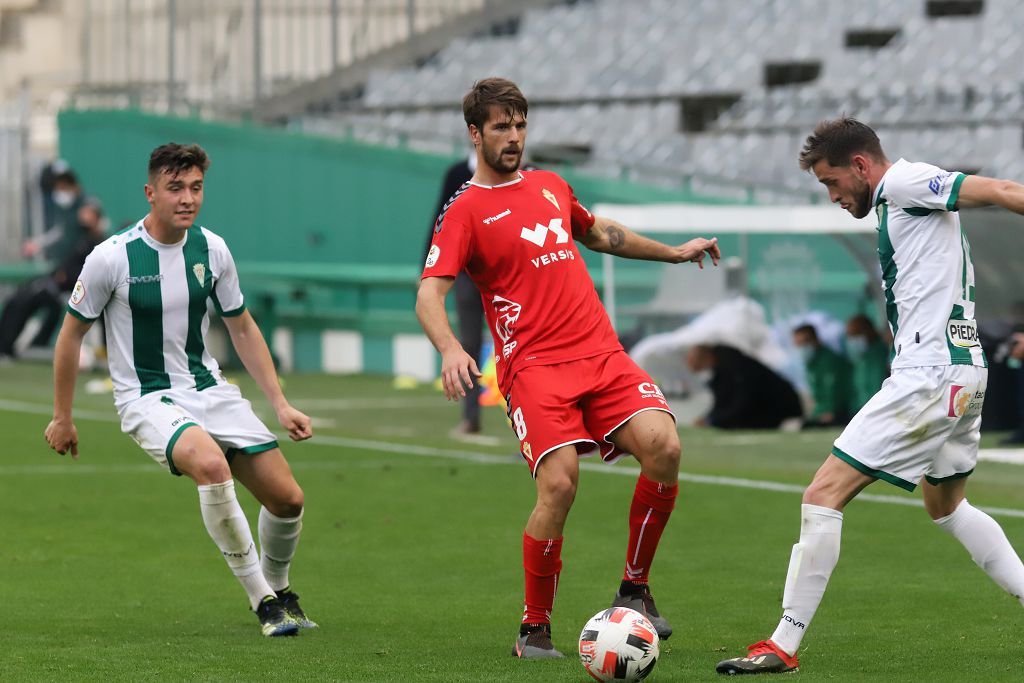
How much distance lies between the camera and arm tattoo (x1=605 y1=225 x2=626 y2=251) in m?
7.14

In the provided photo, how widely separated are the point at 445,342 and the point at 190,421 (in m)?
1.41

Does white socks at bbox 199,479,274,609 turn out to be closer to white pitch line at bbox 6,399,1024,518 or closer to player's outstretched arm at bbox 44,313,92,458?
player's outstretched arm at bbox 44,313,92,458

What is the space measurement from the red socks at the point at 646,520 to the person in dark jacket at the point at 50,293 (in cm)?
1478

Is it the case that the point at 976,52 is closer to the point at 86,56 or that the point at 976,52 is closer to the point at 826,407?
the point at 826,407

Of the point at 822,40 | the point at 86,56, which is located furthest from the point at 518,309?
the point at 86,56

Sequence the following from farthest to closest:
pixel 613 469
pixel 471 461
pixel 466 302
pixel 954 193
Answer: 1. pixel 466 302
2. pixel 471 461
3. pixel 613 469
4. pixel 954 193

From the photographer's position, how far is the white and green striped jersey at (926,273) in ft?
19.9

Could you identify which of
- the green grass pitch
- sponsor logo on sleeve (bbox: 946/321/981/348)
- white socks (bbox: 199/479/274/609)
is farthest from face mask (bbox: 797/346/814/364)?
sponsor logo on sleeve (bbox: 946/321/981/348)

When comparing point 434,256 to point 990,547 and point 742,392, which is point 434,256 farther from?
point 742,392

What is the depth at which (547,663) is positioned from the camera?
6.28m

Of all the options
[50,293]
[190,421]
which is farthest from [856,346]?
[50,293]

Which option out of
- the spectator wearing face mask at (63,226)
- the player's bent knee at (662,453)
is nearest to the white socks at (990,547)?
the player's bent knee at (662,453)

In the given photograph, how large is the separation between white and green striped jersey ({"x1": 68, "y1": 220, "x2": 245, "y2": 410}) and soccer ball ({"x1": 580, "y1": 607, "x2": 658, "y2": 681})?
2.14m

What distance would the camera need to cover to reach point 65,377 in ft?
23.3
